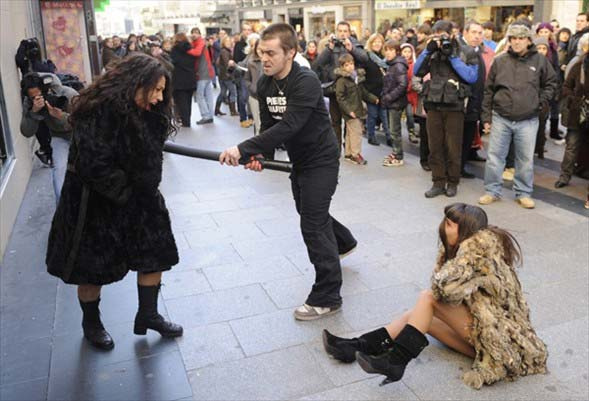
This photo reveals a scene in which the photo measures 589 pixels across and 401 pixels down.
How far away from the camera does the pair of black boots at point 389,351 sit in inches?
129

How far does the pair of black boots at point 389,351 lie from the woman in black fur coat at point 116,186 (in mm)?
1286

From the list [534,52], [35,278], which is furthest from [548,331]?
[35,278]

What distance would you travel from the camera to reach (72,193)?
11.6 ft

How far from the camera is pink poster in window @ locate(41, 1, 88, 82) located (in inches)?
612

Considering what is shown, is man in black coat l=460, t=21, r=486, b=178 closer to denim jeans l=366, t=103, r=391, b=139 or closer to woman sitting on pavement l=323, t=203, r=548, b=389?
denim jeans l=366, t=103, r=391, b=139

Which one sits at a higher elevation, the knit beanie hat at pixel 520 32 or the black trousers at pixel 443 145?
the knit beanie hat at pixel 520 32

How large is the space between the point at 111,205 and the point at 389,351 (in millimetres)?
1777

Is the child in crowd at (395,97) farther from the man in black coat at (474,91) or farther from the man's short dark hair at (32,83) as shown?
the man's short dark hair at (32,83)

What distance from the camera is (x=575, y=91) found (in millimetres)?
7117

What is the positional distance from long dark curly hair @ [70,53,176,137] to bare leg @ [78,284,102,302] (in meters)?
1.02

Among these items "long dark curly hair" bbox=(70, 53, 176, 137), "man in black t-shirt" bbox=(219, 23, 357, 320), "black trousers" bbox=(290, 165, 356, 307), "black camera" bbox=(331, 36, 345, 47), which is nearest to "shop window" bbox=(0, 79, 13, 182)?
"long dark curly hair" bbox=(70, 53, 176, 137)

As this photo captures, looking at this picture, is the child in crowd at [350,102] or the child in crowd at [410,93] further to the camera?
the child in crowd at [350,102]

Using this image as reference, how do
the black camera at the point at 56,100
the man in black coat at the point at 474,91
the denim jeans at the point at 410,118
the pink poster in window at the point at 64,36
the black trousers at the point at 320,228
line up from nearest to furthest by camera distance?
the black trousers at the point at 320,228, the black camera at the point at 56,100, the man in black coat at the point at 474,91, the denim jeans at the point at 410,118, the pink poster in window at the point at 64,36

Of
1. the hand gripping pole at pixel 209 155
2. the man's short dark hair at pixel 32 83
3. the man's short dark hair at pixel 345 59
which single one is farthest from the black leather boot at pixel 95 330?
the man's short dark hair at pixel 345 59
